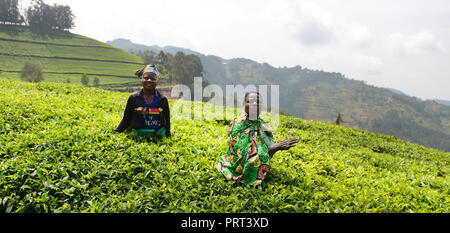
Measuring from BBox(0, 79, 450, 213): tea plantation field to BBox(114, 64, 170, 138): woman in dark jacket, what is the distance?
1.12ft

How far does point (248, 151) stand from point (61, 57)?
90296 mm

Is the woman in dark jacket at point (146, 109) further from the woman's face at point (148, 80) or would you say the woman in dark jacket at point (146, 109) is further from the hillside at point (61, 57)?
the hillside at point (61, 57)

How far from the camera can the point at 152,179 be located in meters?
4.34

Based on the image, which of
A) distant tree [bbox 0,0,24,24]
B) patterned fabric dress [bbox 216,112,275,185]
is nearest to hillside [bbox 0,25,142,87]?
distant tree [bbox 0,0,24,24]

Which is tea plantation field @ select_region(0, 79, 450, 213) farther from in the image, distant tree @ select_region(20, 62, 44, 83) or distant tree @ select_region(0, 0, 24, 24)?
distant tree @ select_region(0, 0, 24, 24)

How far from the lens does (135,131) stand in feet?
18.1

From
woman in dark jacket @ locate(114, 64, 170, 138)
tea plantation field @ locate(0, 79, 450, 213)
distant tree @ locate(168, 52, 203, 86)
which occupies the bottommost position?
tea plantation field @ locate(0, 79, 450, 213)

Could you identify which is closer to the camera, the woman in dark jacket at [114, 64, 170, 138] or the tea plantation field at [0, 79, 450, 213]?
the tea plantation field at [0, 79, 450, 213]

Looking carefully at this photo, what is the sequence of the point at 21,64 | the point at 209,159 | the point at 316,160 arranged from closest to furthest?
the point at 209,159
the point at 316,160
the point at 21,64

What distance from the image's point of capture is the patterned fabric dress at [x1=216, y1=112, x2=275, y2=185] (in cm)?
405

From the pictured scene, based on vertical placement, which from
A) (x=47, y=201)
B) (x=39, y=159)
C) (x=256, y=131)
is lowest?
(x=47, y=201)
